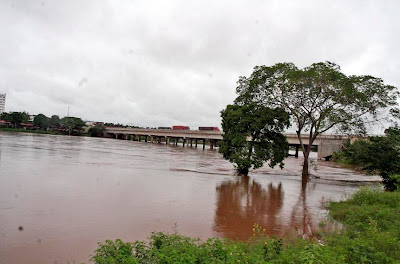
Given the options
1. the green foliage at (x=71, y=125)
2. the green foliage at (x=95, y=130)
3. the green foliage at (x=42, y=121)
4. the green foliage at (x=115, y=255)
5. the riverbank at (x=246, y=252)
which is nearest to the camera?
the green foliage at (x=115, y=255)

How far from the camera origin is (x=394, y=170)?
60.1ft

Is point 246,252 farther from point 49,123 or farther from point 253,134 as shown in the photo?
point 49,123

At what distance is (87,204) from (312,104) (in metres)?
18.2

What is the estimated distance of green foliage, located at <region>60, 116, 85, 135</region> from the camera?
110 m

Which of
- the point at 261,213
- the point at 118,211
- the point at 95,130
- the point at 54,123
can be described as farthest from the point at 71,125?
the point at 261,213

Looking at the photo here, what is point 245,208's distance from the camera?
12.9 metres

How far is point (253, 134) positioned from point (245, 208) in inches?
447

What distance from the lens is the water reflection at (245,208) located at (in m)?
9.66

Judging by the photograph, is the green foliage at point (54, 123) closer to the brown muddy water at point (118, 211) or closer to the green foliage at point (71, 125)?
the green foliage at point (71, 125)

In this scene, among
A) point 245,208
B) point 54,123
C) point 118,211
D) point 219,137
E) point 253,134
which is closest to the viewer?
point 118,211

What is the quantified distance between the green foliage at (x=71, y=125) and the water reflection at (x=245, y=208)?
338 ft

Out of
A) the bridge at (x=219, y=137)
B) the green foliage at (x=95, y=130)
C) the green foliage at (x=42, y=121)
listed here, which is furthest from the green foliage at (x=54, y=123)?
the bridge at (x=219, y=137)

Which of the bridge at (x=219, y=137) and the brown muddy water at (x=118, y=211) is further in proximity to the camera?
the bridge at (x=219, y=137)

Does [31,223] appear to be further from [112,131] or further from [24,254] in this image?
[112,131]
